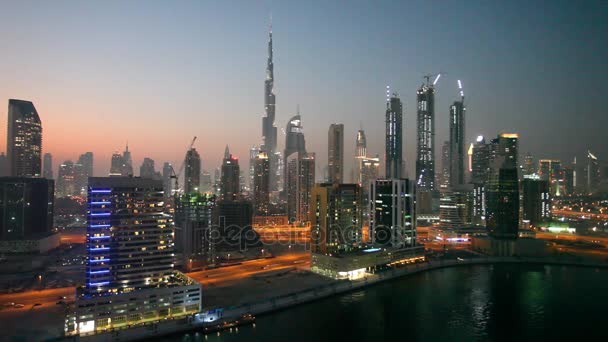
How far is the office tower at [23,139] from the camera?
5803 centimetres

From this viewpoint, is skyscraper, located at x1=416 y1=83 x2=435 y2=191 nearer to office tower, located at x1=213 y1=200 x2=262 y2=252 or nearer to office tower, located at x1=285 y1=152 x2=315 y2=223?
office tower, located at x1=285 y1=152 x2=315 y2=223

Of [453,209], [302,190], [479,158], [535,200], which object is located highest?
[479,158]

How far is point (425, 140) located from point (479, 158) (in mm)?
13959

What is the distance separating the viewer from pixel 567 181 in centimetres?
9575

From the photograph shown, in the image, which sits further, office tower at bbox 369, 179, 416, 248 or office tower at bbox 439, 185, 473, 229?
office tower at bbox 439, 185, 473, 229

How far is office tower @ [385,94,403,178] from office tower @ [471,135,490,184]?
1674 centimetres

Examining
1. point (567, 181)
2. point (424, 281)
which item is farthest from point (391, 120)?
point (424, 281)

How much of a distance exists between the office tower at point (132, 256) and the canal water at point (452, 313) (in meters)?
2.34

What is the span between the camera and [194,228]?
36.4 metres

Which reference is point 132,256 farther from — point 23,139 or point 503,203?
point 23,139

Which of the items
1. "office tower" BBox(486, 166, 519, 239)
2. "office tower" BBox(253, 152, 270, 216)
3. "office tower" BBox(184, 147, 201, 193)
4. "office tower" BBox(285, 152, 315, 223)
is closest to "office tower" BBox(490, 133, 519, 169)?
"office tower" BBox(486, 166, 519, 239)

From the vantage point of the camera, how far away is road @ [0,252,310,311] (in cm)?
2527

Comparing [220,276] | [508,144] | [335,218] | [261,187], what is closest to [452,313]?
[335,218]

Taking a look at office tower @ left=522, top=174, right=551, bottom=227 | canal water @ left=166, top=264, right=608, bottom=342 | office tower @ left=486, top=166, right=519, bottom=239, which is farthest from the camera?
office tower @ left=522, top=174, right=551, bottom=227
